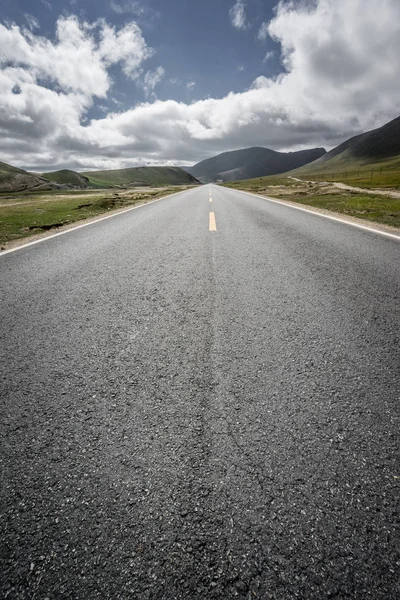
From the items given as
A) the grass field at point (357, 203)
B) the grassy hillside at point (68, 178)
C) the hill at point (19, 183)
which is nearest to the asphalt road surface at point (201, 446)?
the grass field at point (357, 203)

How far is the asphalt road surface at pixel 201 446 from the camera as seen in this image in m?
1.10

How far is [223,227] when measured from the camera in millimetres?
8422

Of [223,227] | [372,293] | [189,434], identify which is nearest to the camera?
[189,434]

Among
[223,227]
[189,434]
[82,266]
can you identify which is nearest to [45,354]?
[189,434]

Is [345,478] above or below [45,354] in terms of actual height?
below

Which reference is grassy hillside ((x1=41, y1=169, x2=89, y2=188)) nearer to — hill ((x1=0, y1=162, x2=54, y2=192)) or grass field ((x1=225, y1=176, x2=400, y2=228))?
hill ((x1=0, y1=162, x2=54, y2=192))

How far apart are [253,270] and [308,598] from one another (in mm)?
3803

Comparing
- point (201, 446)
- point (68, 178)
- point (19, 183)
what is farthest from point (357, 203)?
point (68, 178)

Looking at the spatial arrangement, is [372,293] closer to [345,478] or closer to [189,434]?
[345,478]

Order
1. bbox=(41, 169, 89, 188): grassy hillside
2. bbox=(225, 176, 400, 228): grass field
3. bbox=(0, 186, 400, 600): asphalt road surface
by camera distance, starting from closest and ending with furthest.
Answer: bbox=(0, 186, 400, 600): asphalt road surface → bbox=(225, 176, 400, 228): grass field → bbox=(41, 169, 89, 188): grassy hillside

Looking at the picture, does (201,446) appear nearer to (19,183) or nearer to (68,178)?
(19,183)

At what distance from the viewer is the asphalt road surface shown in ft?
3.61

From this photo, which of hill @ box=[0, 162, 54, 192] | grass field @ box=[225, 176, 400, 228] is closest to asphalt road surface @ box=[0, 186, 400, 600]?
grass field @ box=[225, 176, 400, 228]

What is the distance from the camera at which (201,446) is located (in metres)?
1.59
